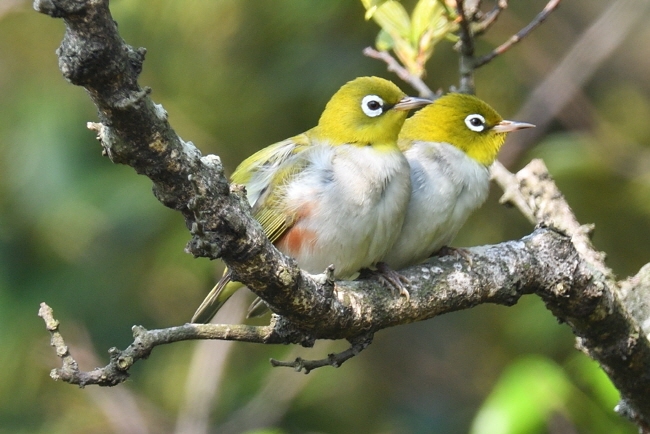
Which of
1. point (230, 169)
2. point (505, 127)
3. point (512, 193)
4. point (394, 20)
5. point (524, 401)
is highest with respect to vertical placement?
point (230, 169)

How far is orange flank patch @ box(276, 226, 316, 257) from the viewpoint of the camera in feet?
13.0

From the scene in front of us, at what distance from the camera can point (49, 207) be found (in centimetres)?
Result: 675

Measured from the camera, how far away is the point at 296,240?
402 centimetres

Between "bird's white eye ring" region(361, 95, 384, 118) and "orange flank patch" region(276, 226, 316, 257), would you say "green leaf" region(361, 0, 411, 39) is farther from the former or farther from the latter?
"orange flank patch" region(276, 226, 316, 257)

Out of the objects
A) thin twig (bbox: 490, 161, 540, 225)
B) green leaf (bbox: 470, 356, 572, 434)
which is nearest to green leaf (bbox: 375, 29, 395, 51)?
thin twig (bbox: 490, 161, 540, 225)

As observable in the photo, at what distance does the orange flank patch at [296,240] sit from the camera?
13.0ft

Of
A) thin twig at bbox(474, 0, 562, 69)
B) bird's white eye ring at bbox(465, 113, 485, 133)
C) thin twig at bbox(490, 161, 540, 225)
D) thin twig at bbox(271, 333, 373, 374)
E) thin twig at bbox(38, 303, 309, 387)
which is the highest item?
bird's white eye ring at bbox(465, 113, 485, 133)

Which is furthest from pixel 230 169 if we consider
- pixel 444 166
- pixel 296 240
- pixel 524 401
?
pixel 524 401

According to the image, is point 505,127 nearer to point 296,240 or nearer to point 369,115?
point 369,115

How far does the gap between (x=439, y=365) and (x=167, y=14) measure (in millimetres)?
3894

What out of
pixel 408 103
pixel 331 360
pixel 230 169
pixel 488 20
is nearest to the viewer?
pixel 331 360

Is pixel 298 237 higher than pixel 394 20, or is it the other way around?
pixel 394 20

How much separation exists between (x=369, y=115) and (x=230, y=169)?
9.63ft

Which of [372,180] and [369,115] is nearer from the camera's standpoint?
[372,180]
